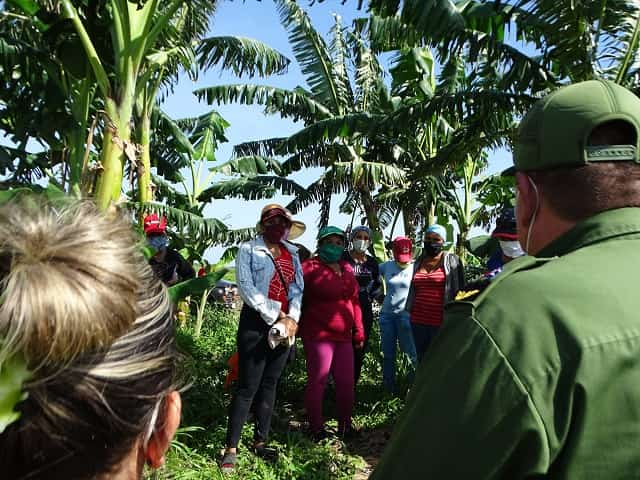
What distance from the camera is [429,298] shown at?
542 centimetres

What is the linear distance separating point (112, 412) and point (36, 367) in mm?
134

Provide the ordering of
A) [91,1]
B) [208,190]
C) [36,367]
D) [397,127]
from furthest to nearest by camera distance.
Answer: [208,190] < [397,127] < [91,1] < [36,367]

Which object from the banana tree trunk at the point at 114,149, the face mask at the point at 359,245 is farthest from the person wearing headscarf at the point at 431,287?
the banana tree trunk at the point at 114,149

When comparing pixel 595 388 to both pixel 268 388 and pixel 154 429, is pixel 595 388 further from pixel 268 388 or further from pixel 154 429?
pixel 268 388

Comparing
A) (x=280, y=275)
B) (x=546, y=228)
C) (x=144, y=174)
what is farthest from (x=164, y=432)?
(x=144, y=174)

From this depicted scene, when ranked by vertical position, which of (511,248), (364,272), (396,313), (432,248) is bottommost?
(396,313)

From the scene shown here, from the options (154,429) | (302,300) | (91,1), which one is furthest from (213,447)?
(91,1)

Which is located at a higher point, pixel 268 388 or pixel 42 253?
pixel 42 253

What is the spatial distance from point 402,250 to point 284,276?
204 cm

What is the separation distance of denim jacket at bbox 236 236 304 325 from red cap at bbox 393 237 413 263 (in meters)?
2.03

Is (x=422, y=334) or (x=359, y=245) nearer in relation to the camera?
(x=422, y=334)

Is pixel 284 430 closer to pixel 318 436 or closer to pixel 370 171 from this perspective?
pixel 318 436

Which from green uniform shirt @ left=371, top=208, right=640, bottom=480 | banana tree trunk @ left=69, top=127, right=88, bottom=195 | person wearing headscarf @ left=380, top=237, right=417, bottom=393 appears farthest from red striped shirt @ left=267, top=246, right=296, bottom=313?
green uniform shirt @ left=371, top=208, right=640, bottom=480

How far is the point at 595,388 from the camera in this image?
86 cm
